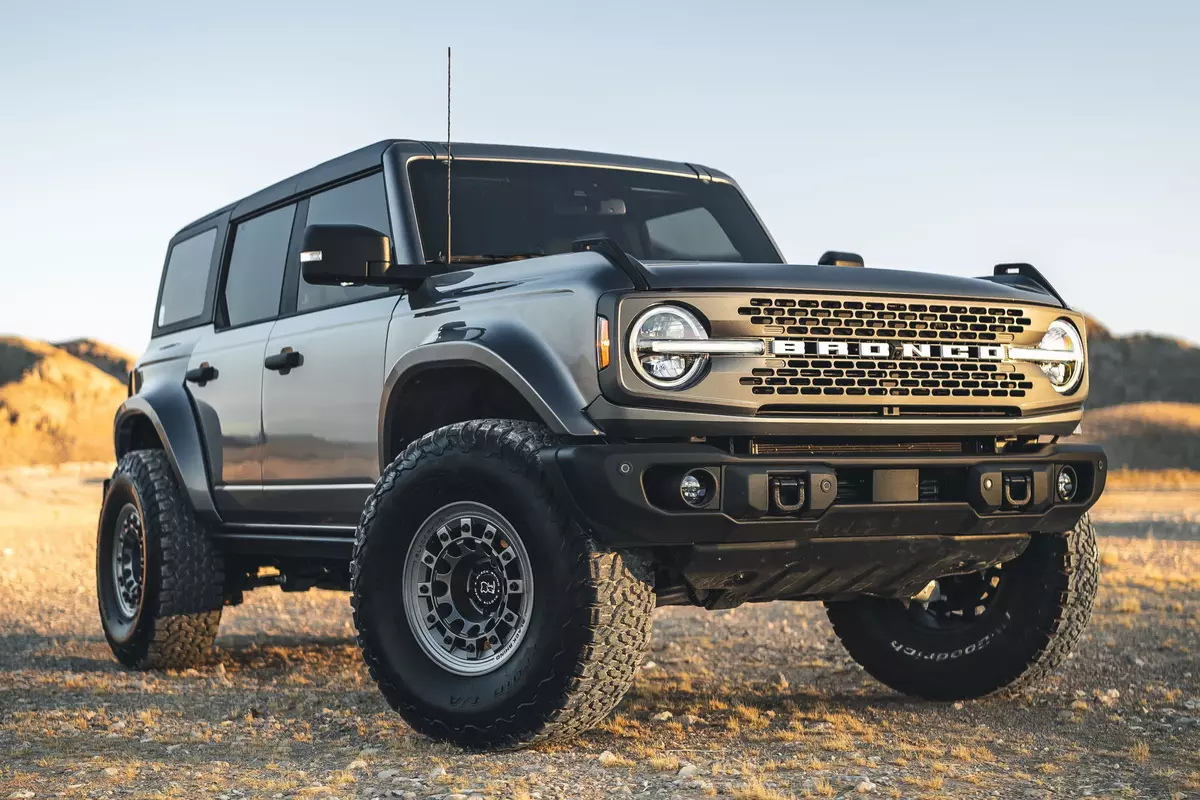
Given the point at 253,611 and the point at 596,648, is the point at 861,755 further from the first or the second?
the point at 253,611

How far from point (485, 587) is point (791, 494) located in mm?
1091

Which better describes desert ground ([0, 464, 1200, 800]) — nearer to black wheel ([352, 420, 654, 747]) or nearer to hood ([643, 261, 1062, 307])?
black wheel ([352, 420, 654, 747])

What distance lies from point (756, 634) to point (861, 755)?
4.04 meters

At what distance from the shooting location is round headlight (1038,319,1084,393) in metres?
5.39

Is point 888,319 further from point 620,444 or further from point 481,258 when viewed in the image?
point 481,258

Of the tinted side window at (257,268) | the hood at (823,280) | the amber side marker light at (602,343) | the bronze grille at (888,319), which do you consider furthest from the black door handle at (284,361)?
the bronze grille at (888,319)

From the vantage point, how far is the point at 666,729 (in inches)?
213

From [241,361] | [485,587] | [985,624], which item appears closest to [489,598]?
[485,587]

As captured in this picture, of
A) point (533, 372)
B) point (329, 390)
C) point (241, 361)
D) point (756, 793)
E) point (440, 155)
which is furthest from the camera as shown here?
point (241, 361)

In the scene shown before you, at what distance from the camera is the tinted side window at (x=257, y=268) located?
23.1 feet

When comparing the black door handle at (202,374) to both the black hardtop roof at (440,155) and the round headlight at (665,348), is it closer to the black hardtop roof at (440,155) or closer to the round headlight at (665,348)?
the black hardtop roof at (440,155)

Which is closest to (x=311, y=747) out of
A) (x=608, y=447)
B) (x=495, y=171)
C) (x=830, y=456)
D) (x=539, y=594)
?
(x=539, y=594)

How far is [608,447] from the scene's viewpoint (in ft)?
14.8

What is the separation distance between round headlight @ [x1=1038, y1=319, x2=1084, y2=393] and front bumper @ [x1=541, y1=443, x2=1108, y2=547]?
42cm
